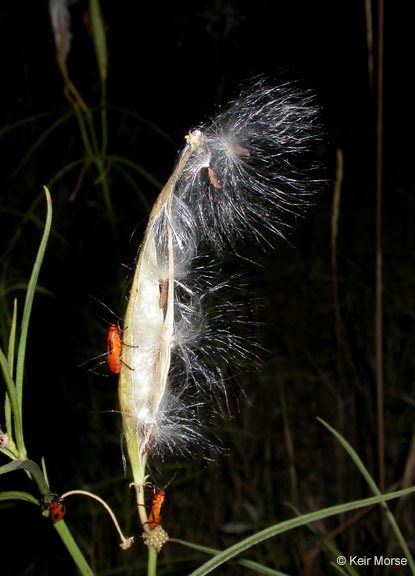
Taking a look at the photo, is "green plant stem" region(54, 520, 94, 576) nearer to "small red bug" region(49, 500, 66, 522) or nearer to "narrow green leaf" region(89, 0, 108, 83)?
"small red bug" region(49, 500, 66, 522)

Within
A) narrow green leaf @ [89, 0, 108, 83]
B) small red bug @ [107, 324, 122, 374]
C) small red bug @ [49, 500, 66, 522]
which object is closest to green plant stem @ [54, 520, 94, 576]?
small red bug @ [49, 500, 66, 522]

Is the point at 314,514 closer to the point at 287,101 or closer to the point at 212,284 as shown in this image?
the point at 212,284

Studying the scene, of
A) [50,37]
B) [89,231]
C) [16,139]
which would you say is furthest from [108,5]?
[89,231]

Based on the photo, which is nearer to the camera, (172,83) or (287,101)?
(287,101)

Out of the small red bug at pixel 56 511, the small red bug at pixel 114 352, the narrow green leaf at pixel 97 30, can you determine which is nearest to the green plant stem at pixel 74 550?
the small red bug at pixel 56 511

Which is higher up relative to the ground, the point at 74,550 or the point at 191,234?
the point at 191,234

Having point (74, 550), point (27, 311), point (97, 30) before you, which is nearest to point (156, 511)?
point (74, 550)

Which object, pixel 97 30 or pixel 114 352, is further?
pixel 97 30

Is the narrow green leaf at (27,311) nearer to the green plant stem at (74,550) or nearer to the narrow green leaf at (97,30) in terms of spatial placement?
the green plant stem at (74,550)

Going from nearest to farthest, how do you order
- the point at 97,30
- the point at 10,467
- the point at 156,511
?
the point at 10,467, the point at 156,511, the point at 97,30

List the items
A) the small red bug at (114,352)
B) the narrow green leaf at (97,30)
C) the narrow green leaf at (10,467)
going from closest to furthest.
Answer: the narrow green leaf at (10,467) → the small red bug at (114,352) → the narrow green leaf at (97,30)

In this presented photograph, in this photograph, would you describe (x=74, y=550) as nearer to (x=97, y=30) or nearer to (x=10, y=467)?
(x=10, y=467)
